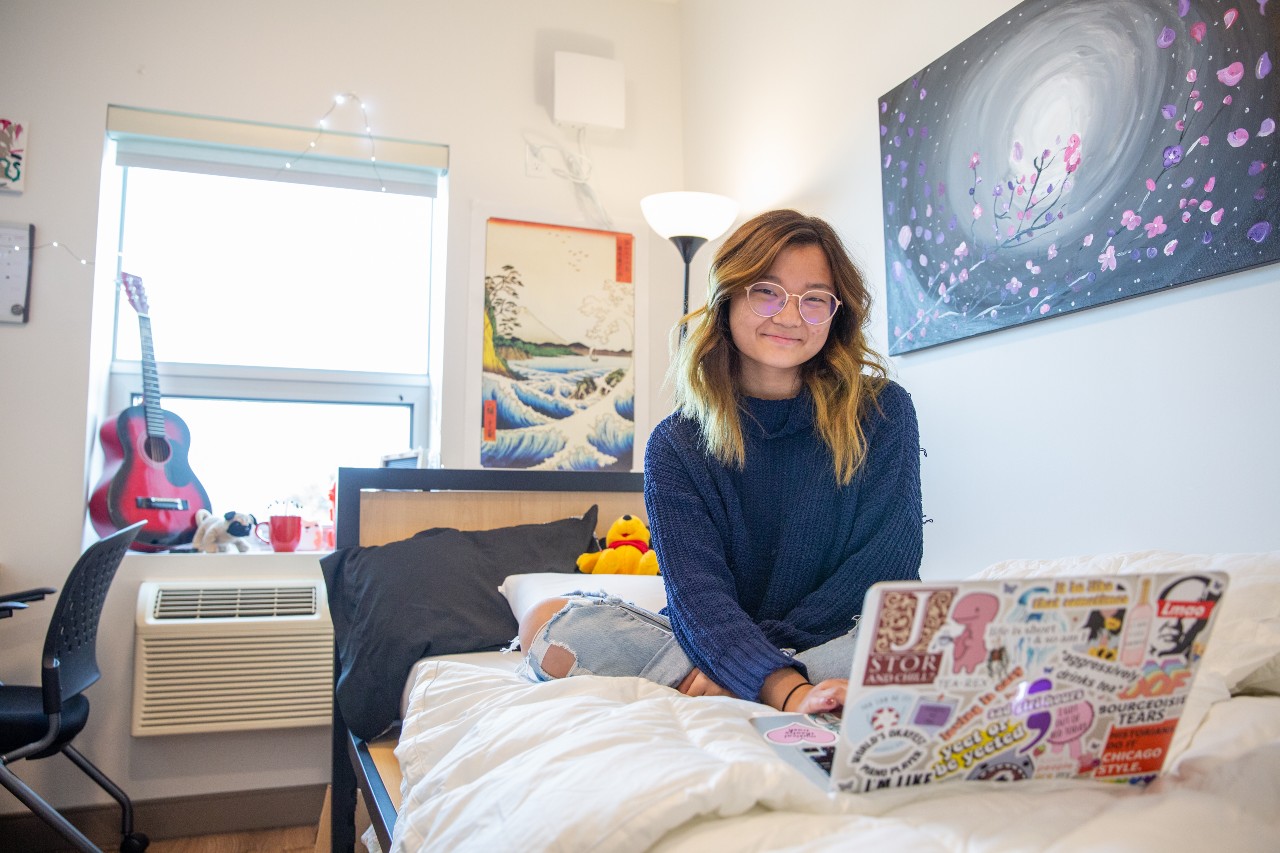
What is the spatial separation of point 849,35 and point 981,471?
110 centimetres

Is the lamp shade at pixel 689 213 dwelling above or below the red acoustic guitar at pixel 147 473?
above

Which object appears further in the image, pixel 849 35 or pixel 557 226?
pixel 557 226

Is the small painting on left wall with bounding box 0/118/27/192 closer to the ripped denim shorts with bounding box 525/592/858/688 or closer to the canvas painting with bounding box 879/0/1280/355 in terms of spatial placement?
the ripped denim shorts with bounding box 525/592/858/688

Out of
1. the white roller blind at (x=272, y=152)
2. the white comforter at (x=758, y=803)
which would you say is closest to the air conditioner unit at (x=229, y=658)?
the white roller blind at (x=272, y=152)

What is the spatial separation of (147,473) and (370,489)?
71cm

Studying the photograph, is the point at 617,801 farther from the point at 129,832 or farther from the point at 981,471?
the point at 129,832

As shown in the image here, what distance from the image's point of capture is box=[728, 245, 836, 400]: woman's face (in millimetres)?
1278

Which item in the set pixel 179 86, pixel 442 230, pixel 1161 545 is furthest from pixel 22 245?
pixel 1161 545

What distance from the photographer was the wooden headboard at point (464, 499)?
2.10 metres

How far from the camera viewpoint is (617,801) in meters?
0.63

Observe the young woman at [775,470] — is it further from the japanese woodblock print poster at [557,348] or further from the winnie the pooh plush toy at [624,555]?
the japanese woodblock print poster at [557,348]

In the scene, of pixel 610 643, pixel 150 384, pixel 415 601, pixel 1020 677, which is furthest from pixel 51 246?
pixel 1020 677

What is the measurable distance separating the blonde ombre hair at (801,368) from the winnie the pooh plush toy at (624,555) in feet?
2.28

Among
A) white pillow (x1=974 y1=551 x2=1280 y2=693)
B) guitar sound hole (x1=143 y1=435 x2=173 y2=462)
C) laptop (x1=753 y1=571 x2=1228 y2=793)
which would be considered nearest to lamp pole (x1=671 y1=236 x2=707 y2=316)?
guitar sound hole (x1=143 y1=435 x2=173 y2=462)
